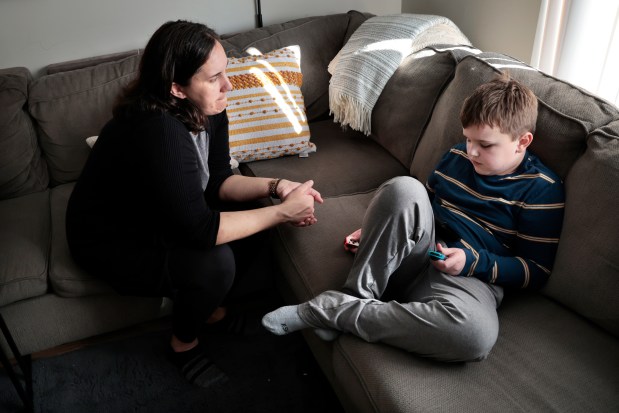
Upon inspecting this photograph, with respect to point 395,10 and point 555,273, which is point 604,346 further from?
point 395,10

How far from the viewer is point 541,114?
4.55 feet

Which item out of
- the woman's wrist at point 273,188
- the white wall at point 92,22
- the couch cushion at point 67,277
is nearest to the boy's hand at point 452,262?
the woman's wrist at point 273,188

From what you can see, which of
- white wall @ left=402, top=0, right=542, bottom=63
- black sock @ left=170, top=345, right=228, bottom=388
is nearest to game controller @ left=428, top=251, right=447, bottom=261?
black sock @ left=170, top=345, right=228, bottom=388

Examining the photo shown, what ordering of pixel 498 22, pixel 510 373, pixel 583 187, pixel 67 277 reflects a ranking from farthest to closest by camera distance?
pixel 498 22 < pixel 67 277 < pixel 583 187 < pixel 510 373

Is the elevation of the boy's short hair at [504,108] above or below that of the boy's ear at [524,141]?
above

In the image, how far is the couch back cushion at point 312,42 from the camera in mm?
2232

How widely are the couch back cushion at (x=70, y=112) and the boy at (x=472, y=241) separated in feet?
3.84

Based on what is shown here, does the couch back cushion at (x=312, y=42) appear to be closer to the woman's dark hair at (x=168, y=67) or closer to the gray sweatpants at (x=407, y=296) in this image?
the woman's dark hair at (x=168, y=67)

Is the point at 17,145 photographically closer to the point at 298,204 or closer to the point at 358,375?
the point at 298,204

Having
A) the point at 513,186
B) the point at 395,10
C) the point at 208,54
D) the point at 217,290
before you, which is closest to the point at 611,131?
the point at 513,186

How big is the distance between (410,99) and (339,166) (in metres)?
0.36

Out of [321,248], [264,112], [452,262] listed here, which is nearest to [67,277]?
[321,248]

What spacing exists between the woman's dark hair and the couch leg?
77 cm

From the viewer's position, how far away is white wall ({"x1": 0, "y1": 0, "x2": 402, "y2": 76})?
220cm
